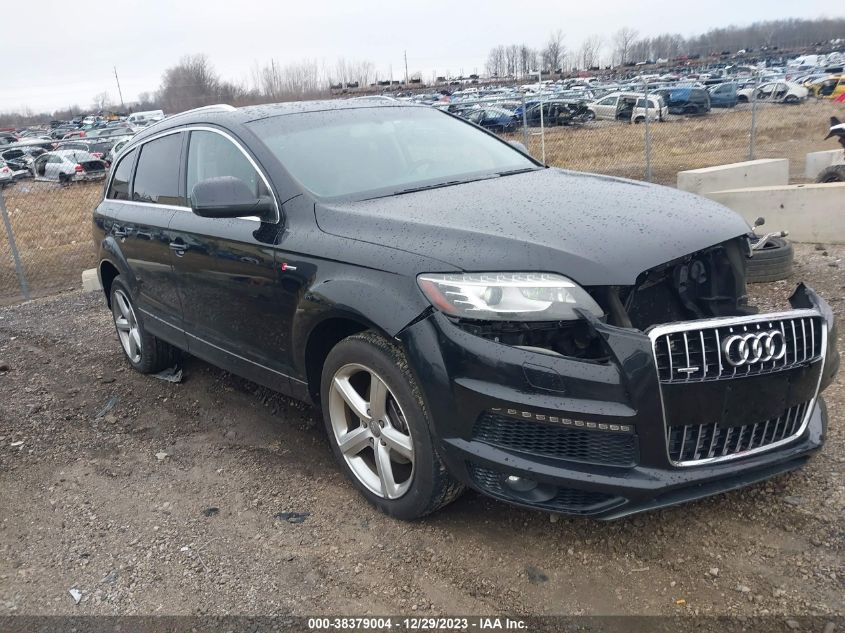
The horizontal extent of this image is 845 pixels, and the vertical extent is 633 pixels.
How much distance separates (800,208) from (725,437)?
624 cm

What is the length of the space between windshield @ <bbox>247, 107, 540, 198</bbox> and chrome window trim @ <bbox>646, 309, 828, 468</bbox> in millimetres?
1675

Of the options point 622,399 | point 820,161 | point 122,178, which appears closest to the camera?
point 622,399

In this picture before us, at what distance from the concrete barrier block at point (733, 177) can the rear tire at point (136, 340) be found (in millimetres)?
6964

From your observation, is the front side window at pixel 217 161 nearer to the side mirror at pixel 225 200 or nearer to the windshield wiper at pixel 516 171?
the side mirror at pixel 225 200

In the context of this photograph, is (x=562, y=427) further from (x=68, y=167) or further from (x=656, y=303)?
(x=68, y=167)

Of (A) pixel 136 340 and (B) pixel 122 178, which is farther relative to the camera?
(A) pixel 136 340

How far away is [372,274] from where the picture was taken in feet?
10.1

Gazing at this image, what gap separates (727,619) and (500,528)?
0.99 meters

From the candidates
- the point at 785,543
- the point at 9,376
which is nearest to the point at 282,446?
the point at 785,543

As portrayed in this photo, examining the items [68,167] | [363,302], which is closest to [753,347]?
[363,302]

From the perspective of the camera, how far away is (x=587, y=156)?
60.1 ft

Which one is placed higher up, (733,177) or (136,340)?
(733,177)

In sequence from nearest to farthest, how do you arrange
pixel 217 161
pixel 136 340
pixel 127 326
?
pixel 217 161, pixel 136 340, pixel 127 326

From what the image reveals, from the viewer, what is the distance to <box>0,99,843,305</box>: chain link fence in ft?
41.0
